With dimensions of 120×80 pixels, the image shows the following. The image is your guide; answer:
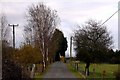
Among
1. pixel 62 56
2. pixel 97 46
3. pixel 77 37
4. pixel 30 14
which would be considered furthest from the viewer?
pixel 62 56

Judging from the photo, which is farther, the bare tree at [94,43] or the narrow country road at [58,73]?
the bare tree at [94,43]

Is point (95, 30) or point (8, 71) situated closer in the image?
point (8, 71)

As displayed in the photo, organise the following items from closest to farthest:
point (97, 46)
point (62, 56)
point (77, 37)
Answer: point (97, 46) < point (77, 37) < point (62, 56)

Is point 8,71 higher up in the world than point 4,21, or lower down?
lower down

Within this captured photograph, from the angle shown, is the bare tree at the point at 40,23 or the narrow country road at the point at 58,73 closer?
the narrow country road at the point at 58,73

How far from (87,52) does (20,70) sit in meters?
32.3

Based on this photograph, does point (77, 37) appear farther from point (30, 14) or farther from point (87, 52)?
point (30, 14)

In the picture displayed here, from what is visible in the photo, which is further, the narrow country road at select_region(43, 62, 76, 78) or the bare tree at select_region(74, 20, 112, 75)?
the bare tree at select_region(74, 20, 112, 75)

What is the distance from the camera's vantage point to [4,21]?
158 ft

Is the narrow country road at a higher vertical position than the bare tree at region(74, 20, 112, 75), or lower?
lower

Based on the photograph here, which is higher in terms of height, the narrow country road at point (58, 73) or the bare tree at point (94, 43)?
the bare tree at point (94, 43)

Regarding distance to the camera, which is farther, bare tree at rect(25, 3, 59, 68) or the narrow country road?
bare tree at rect(25, 3, 59, 68)

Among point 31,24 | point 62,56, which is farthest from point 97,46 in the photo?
point 62,56

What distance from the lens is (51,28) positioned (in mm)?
65625
